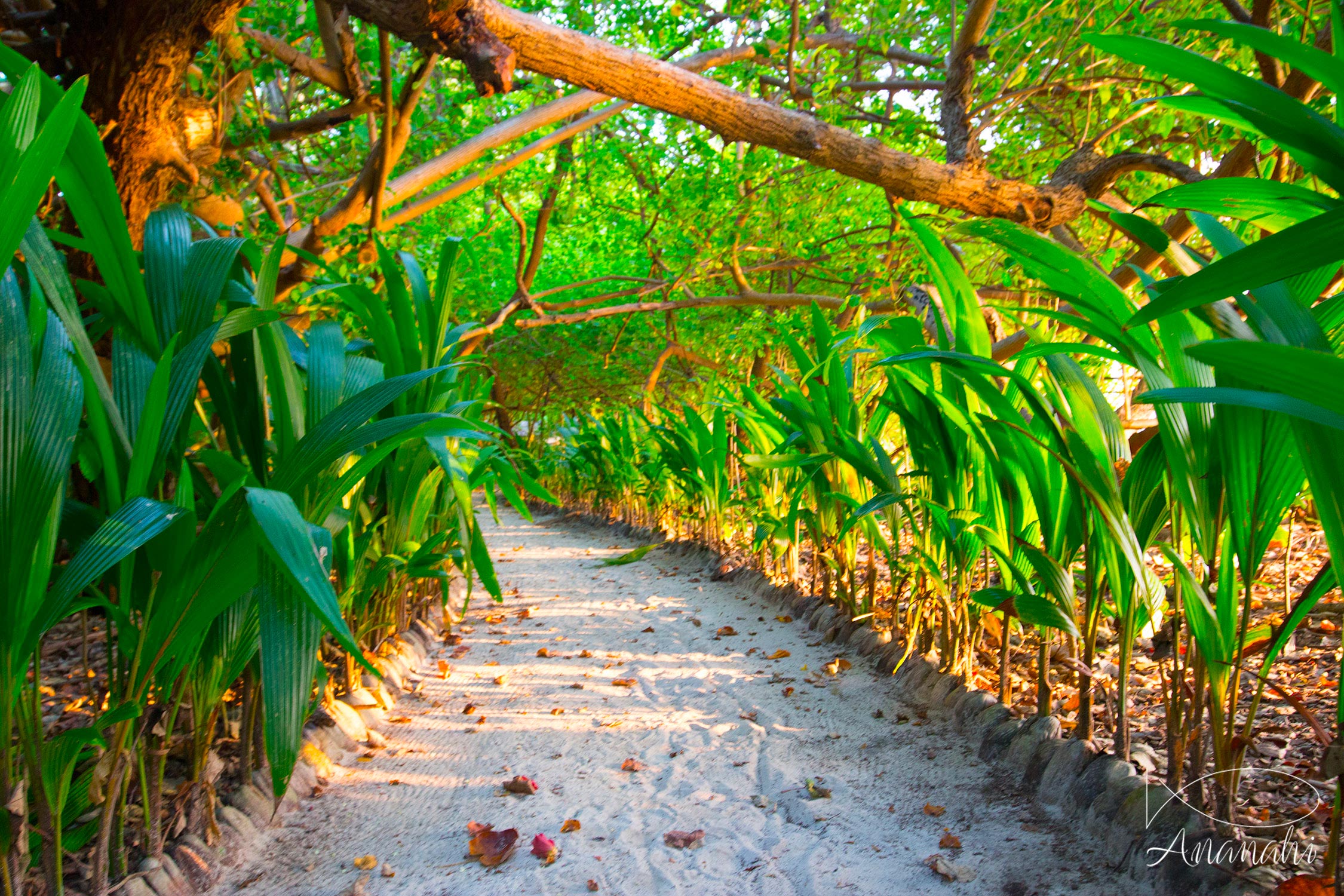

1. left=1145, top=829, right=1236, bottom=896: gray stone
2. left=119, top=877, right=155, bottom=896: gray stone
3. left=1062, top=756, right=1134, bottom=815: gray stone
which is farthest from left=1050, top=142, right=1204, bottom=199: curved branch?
left=119, top=877, right=155, bottom=896: gray stone

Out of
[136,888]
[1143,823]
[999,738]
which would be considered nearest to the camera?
[136,888]

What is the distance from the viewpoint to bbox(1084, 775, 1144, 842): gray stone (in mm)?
1104

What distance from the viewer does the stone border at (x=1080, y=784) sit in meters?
0.95

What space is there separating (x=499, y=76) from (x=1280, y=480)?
1520 millimetres

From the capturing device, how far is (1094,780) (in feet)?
3.85

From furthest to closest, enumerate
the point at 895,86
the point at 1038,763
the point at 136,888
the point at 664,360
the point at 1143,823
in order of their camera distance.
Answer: the point at 664,360 → the point at 895,86 → the point at 1038,763 → the point at 1143,823 → the point at 136,888

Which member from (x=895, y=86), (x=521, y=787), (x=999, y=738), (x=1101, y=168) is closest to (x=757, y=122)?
(x=1101, y=168)

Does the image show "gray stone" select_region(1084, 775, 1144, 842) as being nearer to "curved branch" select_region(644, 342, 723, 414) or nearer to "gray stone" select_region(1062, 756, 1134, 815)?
"gray stone" select_region(1062, 756, 1134, 815)

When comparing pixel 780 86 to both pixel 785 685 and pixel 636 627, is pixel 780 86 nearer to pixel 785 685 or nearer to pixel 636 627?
pixel 636 627

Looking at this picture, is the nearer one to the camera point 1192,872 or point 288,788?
point 1192,872

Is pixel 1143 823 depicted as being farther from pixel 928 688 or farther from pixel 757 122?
pixel 757 122

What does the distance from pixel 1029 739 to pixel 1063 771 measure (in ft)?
0.35

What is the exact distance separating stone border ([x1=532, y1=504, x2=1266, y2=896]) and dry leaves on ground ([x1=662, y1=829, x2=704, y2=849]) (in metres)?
0.53
